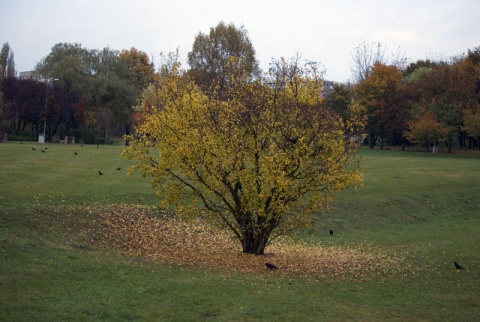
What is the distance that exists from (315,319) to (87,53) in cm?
9206

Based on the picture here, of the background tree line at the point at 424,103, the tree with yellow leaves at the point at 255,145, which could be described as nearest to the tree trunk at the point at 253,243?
the tree with yellow leaves at the point at 255,145

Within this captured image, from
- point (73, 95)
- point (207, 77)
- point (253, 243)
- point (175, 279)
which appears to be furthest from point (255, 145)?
point (73, 95)

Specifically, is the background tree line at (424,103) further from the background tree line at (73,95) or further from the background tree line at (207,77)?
the background tree line at (73,95)

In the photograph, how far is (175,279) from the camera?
49.0ft

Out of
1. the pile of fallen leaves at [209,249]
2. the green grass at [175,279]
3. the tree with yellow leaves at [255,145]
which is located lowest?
the pile of fallen leaves at [209,249]

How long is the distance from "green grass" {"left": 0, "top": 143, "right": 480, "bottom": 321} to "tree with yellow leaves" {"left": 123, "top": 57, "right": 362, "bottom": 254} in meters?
3.44

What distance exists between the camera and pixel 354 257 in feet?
70.2

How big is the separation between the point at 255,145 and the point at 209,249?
4584mm

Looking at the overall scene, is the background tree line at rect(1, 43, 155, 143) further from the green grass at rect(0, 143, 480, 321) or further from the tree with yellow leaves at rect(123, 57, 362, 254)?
the tree with yellow leaves at rect(123, 57, 362, 254)

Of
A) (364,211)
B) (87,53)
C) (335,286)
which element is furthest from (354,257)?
(87,53)

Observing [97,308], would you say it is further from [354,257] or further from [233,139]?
[354,257]

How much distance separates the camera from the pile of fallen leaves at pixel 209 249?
18.4 metres

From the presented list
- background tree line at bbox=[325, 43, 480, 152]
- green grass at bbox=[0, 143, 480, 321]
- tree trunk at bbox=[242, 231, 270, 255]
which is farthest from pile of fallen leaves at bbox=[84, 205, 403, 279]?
background tree line at bbox=[325, 43, 480, 152]

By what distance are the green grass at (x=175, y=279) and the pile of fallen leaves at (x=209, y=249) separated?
92 centimetres
